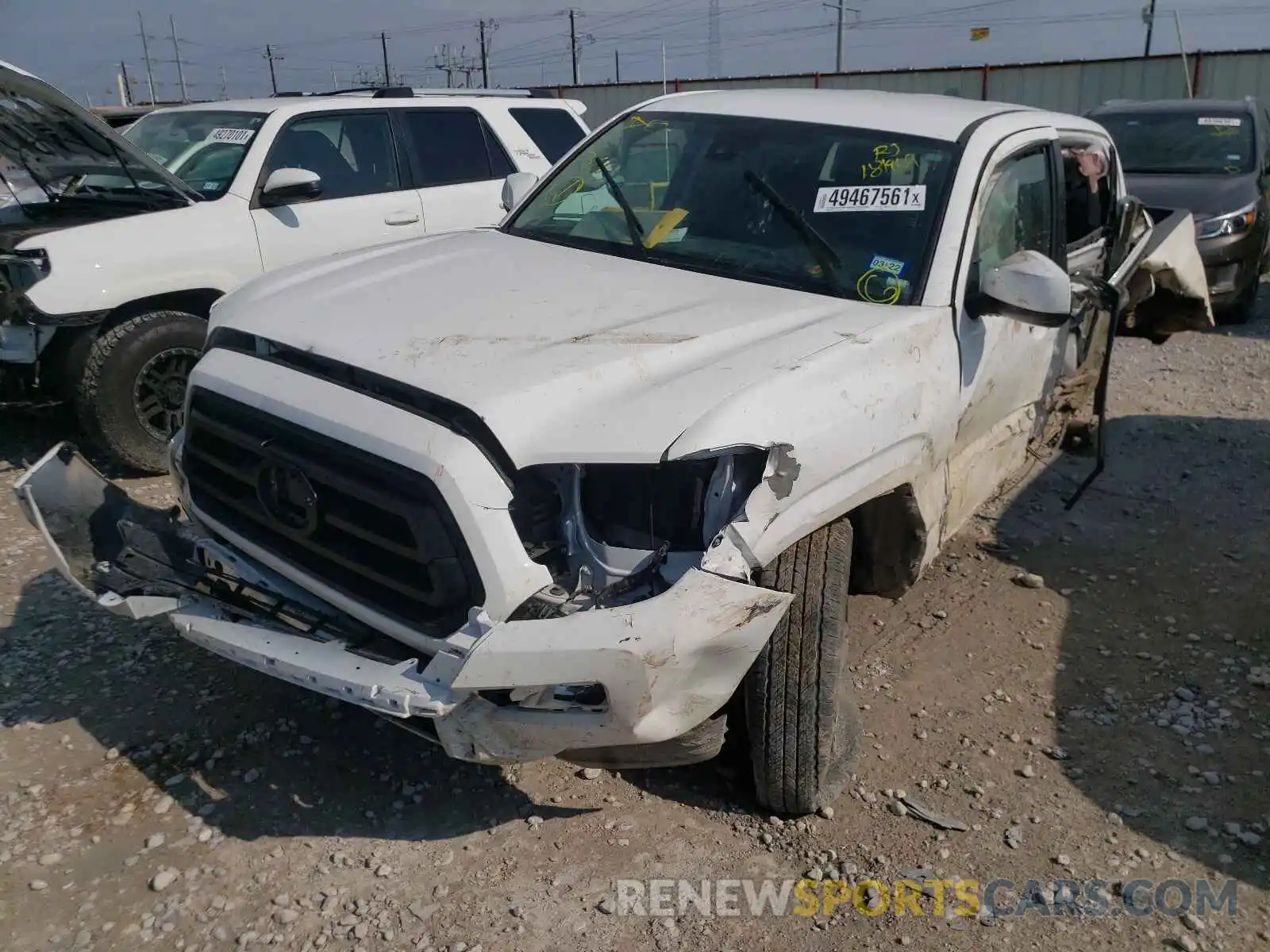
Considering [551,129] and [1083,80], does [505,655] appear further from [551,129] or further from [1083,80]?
[1083,80]

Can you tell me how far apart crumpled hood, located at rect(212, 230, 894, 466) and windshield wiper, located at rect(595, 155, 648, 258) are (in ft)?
0.38

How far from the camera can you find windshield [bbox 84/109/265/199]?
564cm

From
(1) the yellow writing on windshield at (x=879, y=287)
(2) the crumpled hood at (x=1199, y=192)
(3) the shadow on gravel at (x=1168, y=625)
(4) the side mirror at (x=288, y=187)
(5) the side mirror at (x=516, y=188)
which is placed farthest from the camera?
(2) the crumpled hood at (x=1199, y=192)

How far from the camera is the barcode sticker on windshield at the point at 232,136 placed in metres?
5.77

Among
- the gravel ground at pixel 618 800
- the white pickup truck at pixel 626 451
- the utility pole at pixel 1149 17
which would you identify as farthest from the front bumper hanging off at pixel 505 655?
the utility pole at pixel 1149 17

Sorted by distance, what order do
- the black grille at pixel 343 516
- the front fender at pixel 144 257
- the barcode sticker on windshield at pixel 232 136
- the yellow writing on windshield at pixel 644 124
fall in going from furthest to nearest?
the barcode sticker on windshield at pixel 232 136
the front fender at pixel 144 257
the yellow writing on windshield at pixel 644 124
the black grille at pixel 343 516

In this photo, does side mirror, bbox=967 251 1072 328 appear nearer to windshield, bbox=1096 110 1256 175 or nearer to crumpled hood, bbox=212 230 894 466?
crumpled hood, bbox=212 230 894 466

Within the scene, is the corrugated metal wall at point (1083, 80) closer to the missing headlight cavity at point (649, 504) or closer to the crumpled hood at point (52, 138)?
the crumpled hood at point (52, 138)

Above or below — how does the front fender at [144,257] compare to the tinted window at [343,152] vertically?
below

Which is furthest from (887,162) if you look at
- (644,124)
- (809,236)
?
(644,124)

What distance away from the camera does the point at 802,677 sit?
2.73m

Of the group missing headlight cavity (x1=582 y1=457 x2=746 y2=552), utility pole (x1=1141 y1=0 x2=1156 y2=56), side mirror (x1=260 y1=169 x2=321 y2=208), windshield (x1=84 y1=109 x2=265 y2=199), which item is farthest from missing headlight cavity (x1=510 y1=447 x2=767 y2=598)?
utility pole (x1=1141 y1=0 x2=1156 y2=56)

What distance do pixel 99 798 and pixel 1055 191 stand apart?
402 cm

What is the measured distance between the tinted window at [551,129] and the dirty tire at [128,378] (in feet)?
8.93
